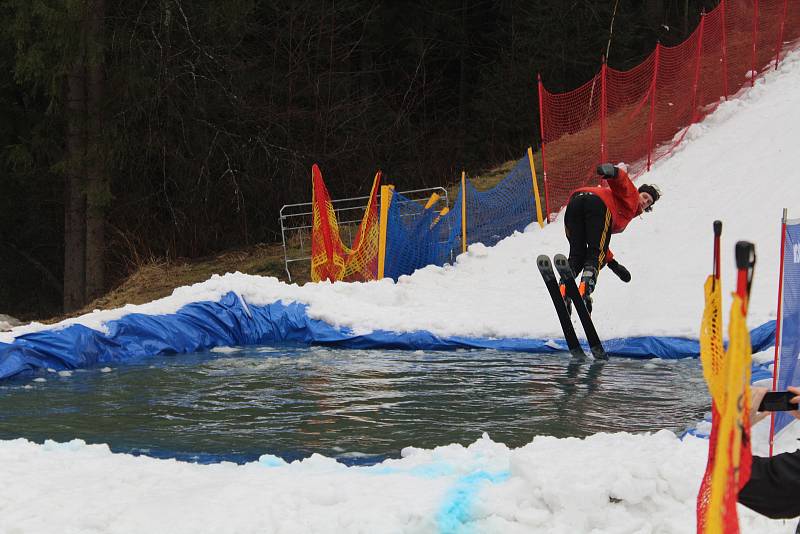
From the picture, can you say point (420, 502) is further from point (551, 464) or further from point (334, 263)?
point (334, 263)

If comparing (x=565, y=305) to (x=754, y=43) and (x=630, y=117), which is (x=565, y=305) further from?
(x=754, y=43)

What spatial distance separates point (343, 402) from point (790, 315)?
408 centimetres

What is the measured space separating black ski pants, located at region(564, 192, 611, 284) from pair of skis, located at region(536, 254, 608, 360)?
23 cm

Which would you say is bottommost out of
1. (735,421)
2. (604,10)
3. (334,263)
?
(735,421)

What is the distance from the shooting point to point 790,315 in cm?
575

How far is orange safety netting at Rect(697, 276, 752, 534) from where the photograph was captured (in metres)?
2.99

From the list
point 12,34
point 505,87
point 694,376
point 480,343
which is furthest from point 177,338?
point 505,87

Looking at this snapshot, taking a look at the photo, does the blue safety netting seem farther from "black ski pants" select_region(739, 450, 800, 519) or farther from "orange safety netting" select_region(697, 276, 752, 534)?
"orange safety netting" select_region(697, 276, 752, 534)

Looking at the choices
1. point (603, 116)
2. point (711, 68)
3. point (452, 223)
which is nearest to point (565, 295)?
point (452, 223)

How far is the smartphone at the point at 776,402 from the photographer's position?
3.94 m

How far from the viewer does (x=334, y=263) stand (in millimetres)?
15883

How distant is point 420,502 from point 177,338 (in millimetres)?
7247

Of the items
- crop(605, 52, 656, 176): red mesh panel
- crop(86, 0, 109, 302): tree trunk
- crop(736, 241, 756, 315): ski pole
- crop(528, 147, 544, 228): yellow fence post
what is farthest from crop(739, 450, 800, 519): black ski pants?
crop(86, 0, 109, 302): tree trunk

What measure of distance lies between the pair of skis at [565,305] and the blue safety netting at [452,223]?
5116 mm
